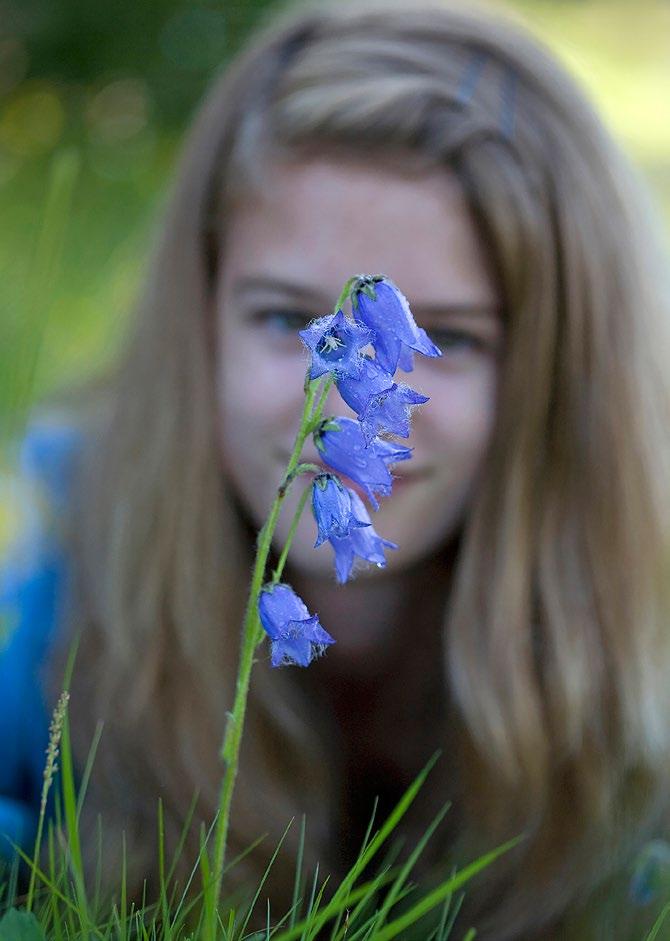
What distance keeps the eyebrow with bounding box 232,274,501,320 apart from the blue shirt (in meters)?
0.63

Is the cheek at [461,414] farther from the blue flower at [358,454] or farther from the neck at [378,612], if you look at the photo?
the blue flower at [358,454]

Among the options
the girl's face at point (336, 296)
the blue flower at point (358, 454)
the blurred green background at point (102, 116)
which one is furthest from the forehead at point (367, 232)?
the blurred green background at point (102, 116)

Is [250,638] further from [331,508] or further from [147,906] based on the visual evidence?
[147,906]

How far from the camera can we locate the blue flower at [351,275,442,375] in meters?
0.73

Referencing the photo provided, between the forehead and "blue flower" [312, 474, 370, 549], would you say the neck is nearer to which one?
the forehead

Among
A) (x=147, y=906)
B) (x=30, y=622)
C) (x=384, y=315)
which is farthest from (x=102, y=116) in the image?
(x=384, y=315)

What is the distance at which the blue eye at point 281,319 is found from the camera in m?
1.66

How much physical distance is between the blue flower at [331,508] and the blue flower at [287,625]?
4 centimetres

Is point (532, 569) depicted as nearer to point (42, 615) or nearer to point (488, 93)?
point (488, 93)

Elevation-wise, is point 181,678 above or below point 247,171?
below

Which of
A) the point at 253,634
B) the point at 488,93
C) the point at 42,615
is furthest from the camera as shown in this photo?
the point at 42,615

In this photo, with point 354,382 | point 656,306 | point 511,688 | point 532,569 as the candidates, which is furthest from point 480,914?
point 354,382

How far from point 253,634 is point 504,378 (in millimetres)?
1079

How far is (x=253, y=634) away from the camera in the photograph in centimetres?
70
